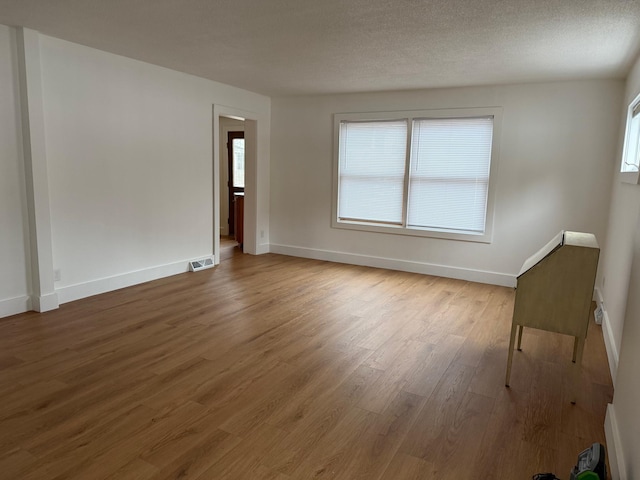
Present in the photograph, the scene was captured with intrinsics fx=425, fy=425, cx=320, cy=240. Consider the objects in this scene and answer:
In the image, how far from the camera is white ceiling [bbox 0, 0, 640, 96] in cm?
281

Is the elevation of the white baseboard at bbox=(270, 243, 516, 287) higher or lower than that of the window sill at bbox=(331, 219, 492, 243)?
lower

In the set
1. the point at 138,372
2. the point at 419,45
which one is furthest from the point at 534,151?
the point at 138,372

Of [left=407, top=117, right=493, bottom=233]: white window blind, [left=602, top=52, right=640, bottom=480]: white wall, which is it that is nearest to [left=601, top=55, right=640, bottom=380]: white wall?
[left=602, top=52, right=640, bottom=480]: white wall

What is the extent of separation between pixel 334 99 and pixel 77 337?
4366mm

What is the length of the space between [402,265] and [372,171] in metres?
1.36

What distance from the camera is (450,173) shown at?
17.5 feet

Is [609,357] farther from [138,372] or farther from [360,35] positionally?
[138,372]

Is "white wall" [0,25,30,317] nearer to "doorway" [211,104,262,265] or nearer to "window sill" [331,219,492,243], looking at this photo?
"doorway" [211,104,262,265]

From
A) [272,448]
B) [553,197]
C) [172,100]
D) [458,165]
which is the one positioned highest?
[172,100]

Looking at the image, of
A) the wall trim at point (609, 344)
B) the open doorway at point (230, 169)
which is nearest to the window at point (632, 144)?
the wall trim at point (609, 344)

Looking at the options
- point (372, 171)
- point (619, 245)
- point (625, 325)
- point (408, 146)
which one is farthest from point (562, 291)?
point (372, 171)

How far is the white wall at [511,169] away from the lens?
15.0ft

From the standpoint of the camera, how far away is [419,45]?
11.7ft

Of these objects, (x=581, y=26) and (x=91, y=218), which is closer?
(x=581, y=26)
